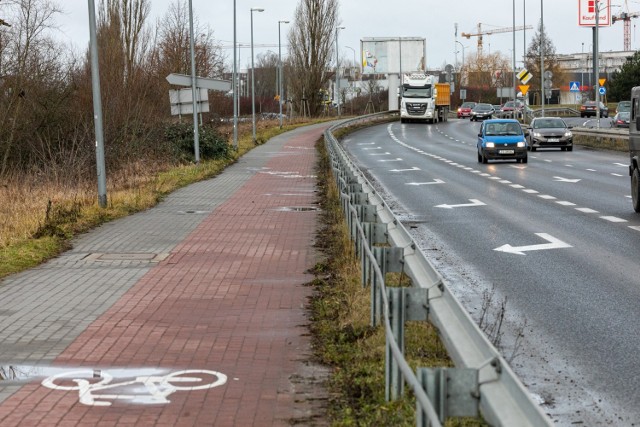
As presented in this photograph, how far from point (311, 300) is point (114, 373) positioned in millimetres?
3320

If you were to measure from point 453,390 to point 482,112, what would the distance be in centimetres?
9262

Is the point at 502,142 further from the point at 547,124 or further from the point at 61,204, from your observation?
the point at 61,204

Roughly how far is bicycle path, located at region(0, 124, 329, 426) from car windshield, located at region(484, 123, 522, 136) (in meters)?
22.2

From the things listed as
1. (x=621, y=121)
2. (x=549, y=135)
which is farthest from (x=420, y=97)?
(x=549, y=135)

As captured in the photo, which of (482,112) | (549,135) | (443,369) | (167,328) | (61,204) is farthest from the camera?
(482,112)

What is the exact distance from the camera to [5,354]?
854cm

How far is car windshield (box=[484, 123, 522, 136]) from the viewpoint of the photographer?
40125 mm

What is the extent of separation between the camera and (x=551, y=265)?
1374 centimetres

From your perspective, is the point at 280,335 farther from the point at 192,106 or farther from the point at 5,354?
the point at 192,106

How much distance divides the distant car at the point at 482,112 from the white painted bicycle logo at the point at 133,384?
88961 millimetres

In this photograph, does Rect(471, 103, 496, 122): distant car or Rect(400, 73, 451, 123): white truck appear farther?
Rect(471, 103, 496, 122): distant car

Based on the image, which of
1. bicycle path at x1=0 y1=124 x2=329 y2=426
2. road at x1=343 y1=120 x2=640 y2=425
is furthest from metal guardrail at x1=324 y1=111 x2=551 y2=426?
road at x1=343 y1=120 x2=640 y2=425

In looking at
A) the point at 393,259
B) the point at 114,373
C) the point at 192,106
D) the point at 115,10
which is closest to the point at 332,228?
the point at 393,259

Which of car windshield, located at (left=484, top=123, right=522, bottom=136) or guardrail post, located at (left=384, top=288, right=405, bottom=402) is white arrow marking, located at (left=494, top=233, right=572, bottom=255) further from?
car windshield, located at (left=484, top=123, right=522, bottom=136)
